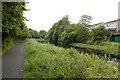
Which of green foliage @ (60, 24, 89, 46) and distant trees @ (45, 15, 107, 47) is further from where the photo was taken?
green foliage @ (60, 24, 89, 46)

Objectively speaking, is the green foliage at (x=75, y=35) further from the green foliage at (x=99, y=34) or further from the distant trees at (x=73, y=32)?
the green foliage at (x=99, y=34)

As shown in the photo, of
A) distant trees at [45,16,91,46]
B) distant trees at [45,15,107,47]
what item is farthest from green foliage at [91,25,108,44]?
distant trees at [45,16,91,46]

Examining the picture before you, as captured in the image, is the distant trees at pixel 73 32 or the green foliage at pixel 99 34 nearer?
the green foliage at pixel 99 34

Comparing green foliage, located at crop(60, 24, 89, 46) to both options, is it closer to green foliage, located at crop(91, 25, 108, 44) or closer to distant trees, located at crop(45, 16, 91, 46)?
distant trees, located at crop(45, 16, 91, 46)

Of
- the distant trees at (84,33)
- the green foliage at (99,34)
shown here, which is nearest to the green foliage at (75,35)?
the distant trees at (84,33)

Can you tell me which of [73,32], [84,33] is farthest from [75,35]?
[84,33]

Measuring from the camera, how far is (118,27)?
72.4 m

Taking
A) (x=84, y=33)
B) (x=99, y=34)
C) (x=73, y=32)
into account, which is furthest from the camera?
(x=73, y=32)

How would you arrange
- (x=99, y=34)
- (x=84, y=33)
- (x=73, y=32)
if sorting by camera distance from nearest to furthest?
1. (x=99, y=34)
2. (x=84, y=33)
3. (x=73, y=32)

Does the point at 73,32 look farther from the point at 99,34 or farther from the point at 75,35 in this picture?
the point at 99,34

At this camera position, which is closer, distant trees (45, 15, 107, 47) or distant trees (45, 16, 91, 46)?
distant trees (45, 15, 107, 47)

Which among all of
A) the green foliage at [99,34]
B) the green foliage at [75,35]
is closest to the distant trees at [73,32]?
the green foliage at [75,35]

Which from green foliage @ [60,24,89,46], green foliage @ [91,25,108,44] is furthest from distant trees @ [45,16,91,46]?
green foliage @ [91,25,108,44]

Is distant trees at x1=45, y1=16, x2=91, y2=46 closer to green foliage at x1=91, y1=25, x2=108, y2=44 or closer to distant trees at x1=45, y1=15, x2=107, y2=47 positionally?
distant trees at x1=45, y1=15, x2=107, y2=47
